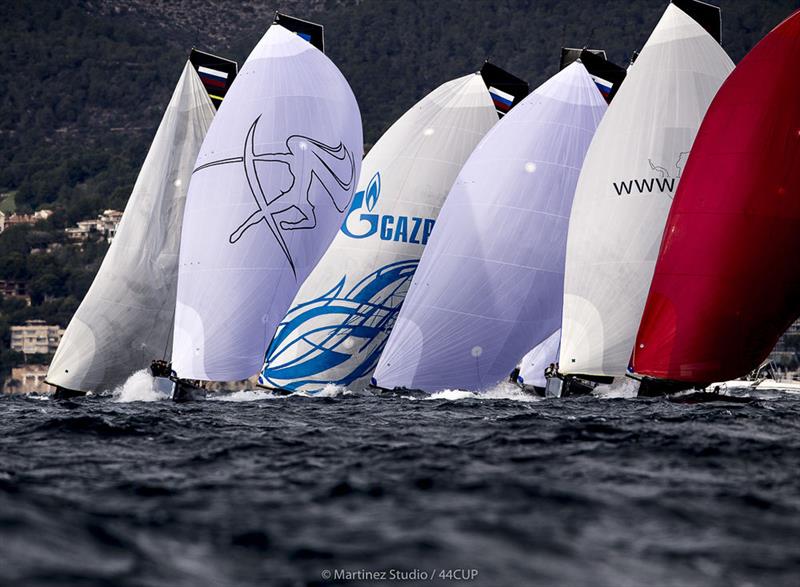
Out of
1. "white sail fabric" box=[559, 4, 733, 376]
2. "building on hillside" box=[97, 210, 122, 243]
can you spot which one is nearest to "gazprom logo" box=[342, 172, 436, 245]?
"white sail fabric" box=[559, 4, 733, 376]

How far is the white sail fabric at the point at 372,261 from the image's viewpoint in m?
27.8

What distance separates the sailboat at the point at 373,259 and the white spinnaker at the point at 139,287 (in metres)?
3.09

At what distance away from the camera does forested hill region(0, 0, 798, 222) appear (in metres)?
184

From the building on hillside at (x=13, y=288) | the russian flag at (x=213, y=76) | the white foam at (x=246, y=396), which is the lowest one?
the building on hillside at (x=13, y=288)

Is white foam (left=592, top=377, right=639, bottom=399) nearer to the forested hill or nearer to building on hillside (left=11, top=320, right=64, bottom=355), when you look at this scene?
building on hillside (left=11, top=320, right=64, bottom=355)

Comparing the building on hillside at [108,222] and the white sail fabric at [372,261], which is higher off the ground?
the building on hillside at [108,222]

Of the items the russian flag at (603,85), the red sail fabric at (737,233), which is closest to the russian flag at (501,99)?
the russian flag at (603,85)

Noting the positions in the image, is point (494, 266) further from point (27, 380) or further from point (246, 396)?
point (27, 380)

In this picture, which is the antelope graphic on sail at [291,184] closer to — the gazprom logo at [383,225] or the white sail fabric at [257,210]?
the white sail fabric at [257,210]

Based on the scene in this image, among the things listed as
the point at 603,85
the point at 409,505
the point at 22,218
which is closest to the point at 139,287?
the point at 603,85

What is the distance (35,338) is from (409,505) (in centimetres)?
9999

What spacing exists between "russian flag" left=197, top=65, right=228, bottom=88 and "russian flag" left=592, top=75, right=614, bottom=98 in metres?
8.65

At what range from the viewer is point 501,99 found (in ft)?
100

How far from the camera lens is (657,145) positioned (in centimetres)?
2392
